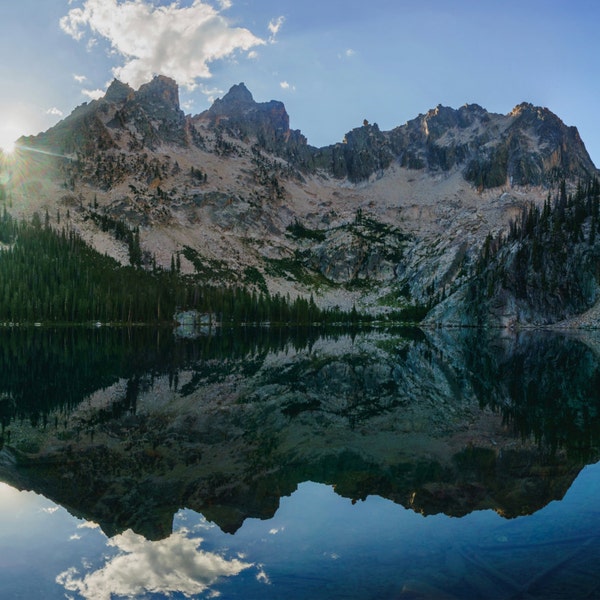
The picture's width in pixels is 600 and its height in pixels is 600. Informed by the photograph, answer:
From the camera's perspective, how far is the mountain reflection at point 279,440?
13.6 m

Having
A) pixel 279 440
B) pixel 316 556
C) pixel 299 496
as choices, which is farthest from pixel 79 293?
pixel 316 556

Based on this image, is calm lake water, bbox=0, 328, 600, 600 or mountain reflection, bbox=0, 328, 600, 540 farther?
mountain reflection, bbox=0, 328, 600, 540

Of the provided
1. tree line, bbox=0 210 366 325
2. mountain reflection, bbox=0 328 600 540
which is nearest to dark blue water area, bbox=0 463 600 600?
mountain reflection, bbox=0 328 600 540

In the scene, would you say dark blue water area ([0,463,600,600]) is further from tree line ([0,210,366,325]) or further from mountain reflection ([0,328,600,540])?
tree line ([0,210,366,325])

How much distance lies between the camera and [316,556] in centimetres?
1036

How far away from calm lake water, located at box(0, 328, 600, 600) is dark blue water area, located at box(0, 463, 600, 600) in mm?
47

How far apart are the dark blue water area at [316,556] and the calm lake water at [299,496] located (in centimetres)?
5

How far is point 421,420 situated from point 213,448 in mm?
10852

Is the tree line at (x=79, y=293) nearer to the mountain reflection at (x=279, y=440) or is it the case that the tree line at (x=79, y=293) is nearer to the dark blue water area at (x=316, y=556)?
the mountain reflection at (x=279, y=440)

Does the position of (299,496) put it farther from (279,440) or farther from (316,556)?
(279,440)

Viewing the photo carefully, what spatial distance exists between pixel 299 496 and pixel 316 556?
3.63 m

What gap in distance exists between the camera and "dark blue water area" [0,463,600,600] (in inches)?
354

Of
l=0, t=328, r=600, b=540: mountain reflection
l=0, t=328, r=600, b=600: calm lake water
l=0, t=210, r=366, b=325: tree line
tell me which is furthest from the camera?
l=0, t=210, r=366, b=325: tree line

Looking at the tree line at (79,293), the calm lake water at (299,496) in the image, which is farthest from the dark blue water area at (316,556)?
the tree line at (79,293)
